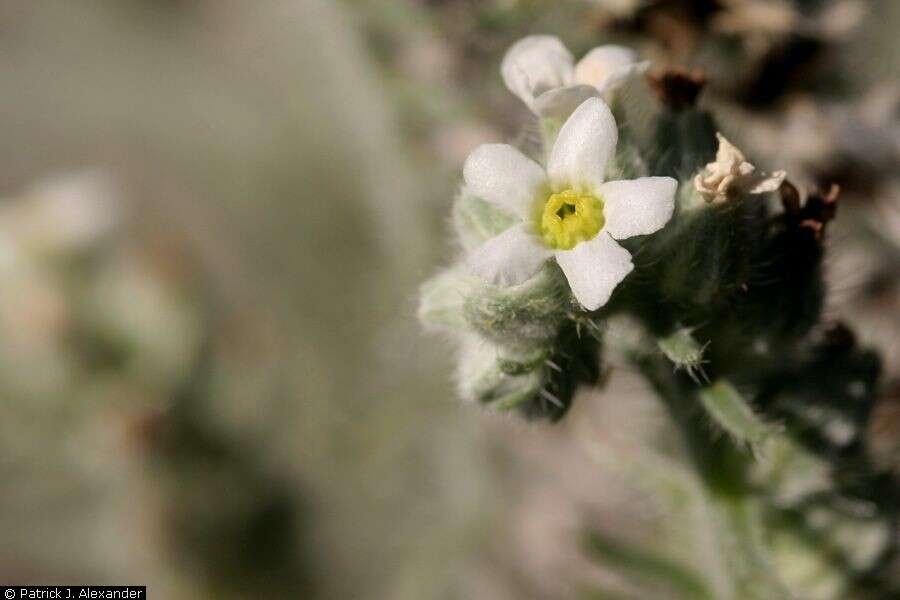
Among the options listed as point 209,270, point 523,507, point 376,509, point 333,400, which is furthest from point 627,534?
point 209,270

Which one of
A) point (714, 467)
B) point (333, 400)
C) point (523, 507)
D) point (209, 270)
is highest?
point (209, 270)

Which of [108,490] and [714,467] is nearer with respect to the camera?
[714,467]

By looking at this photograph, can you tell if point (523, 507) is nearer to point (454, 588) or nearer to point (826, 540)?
point (454, 588)

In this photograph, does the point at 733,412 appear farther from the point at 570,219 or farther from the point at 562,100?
the point at 562,100

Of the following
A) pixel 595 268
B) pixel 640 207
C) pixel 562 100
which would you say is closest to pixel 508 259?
pixel 595 268

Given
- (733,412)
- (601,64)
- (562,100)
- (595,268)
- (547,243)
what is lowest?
(733,412)
